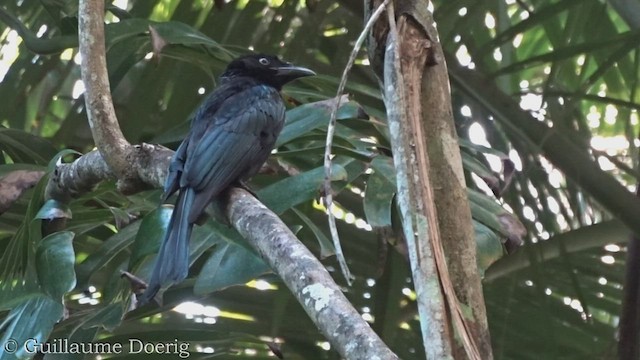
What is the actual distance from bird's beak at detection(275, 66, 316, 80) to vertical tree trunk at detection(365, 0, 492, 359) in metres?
1.46

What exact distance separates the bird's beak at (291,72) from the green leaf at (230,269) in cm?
115

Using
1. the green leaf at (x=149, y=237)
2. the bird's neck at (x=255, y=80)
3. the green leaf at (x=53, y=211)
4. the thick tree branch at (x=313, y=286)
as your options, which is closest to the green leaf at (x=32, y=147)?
the green leaf at (x=53, y=211)

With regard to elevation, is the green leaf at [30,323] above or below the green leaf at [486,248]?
below

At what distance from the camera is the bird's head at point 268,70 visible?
3635 mm

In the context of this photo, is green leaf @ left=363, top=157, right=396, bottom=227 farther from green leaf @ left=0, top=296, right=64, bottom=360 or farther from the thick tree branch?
green leaf @ left=0, top=296, right=64, bottom=360

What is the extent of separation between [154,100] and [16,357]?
1296mm

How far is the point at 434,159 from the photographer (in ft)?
6.51

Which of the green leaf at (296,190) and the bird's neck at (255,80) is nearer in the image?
the green leaf at (296,190)

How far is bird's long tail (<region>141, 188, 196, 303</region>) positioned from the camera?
2.45 m

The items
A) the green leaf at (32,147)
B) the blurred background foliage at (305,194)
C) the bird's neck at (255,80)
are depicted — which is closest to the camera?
the blurred background foliage at (305,194)

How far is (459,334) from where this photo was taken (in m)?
1.50

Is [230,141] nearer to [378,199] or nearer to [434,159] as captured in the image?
[378,199]

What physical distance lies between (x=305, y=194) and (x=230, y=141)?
0.94 m

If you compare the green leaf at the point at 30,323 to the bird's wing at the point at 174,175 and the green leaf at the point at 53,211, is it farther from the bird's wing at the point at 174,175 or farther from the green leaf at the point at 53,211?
the bird's wing at the point at 174,175
